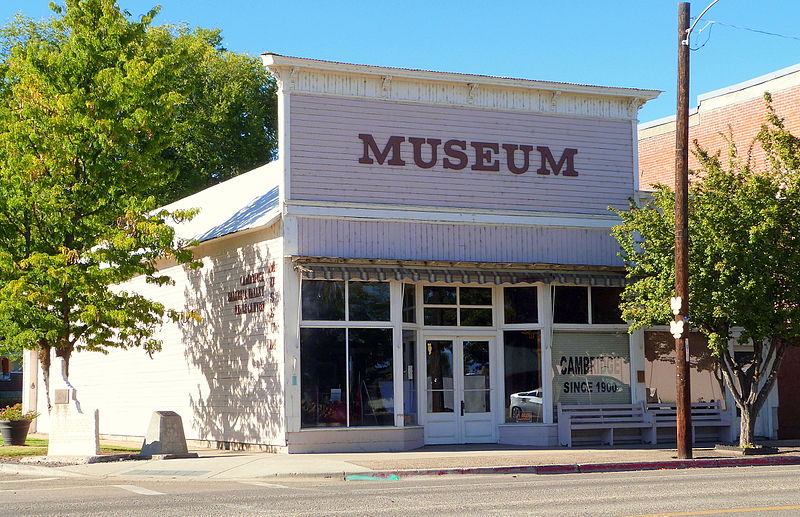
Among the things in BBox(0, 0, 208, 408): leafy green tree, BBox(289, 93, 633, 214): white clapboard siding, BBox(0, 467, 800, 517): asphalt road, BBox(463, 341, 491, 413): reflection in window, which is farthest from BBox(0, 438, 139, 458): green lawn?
BBox(463, 341, 491, 413): reflection in window

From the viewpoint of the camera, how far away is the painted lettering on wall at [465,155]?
22.5 meters

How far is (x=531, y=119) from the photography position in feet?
78.8

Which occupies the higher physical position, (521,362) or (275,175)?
(275,175)

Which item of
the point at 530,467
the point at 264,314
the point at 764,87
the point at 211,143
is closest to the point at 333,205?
the point at 264,314

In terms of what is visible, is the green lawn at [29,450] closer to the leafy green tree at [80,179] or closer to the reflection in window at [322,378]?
the leafy green tree at [80,179]

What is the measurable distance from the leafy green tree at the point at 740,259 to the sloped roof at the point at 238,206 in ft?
26.1

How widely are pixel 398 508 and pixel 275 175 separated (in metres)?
14.5

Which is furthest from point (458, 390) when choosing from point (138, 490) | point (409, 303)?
point (138, 490)

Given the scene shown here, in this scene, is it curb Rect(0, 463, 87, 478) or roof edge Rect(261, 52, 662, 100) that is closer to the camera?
curb Rect(0, 463, 87, 478)

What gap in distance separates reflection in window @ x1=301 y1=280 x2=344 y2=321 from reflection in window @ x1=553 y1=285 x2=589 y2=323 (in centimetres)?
523

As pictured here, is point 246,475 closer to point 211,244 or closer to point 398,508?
point 398,508

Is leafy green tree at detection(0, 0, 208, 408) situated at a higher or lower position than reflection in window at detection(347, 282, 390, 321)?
higher

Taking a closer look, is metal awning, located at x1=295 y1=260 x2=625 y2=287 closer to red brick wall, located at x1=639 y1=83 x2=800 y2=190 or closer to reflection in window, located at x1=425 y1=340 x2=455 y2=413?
reflection in window, located at x1=425 y1=340 x2=455 y2=413

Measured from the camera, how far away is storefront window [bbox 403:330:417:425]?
22156 millimetres
